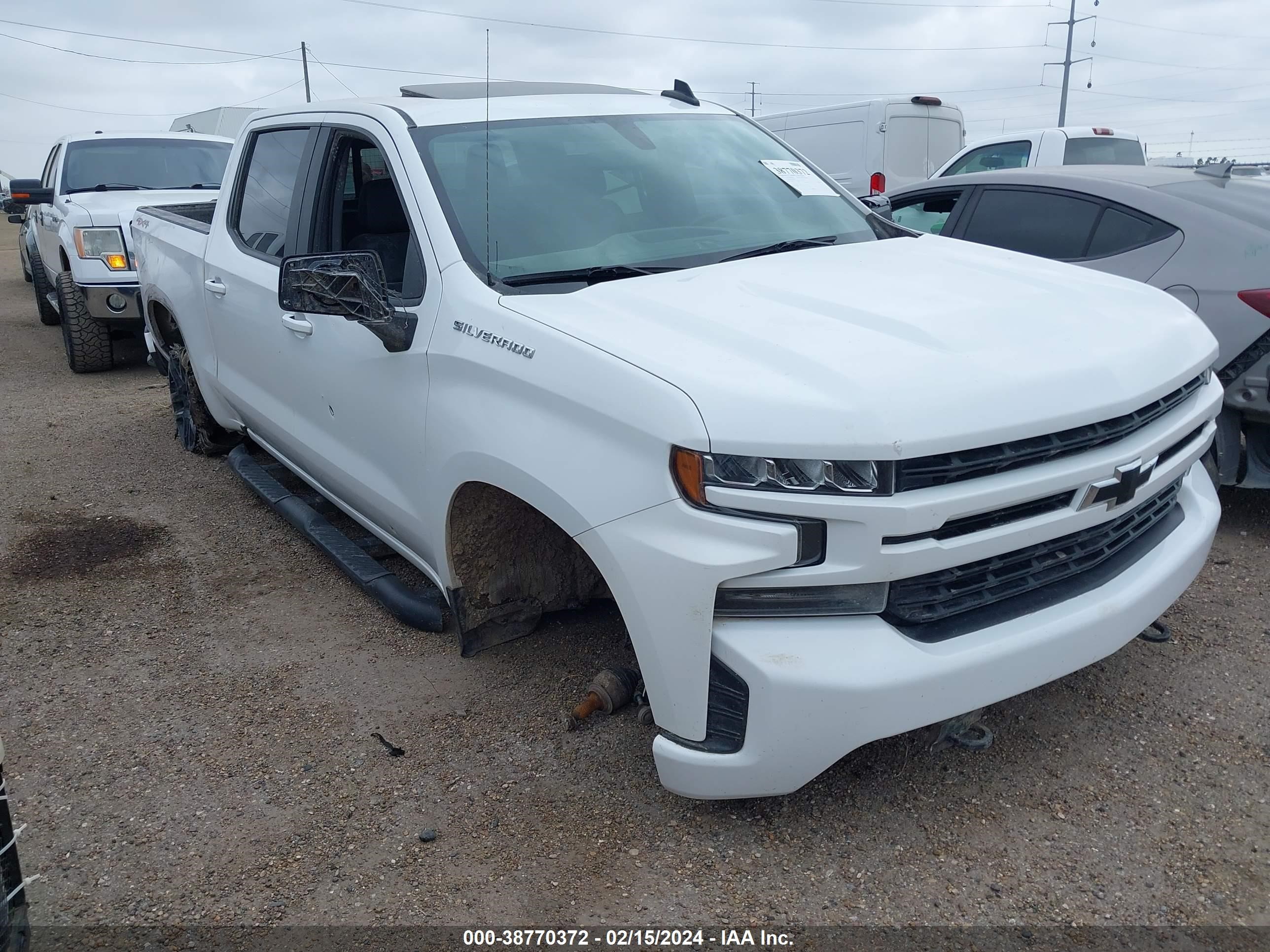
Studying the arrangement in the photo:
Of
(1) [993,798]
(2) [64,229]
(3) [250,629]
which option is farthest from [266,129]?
(2) [64,229]

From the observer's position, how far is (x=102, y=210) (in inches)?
340

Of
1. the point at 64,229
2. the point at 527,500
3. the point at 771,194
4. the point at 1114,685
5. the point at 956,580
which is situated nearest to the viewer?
the point at 956,580

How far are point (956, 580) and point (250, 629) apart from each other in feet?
8.83

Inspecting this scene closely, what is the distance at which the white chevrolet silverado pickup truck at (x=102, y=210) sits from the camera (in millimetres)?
8523

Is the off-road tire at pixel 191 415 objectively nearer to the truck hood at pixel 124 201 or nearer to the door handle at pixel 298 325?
the door handle at pixel 298 325

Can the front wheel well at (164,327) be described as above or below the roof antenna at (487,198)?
below

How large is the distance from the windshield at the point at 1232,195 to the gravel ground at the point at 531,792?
1421 millimetres

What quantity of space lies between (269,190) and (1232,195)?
13.6 feet

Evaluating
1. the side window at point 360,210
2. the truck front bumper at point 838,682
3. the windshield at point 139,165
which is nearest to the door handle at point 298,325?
the side window at point 360,210

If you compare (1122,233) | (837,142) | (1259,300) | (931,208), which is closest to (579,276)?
(1259,300)

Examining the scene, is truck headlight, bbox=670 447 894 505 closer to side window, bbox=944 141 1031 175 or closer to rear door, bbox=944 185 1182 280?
rear door, bbox=944 185 1182 280

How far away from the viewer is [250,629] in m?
3.95

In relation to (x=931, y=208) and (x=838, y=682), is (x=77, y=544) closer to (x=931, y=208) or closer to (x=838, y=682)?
(x=838, y=682)

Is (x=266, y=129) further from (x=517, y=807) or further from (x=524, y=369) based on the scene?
(x=517, y=807)
